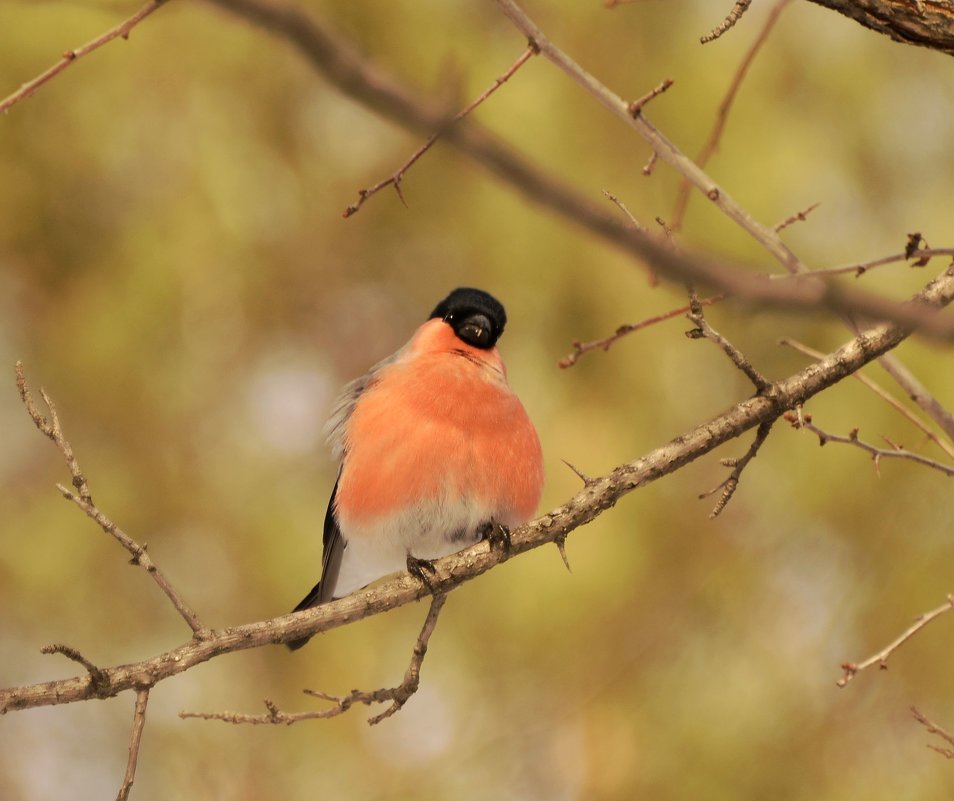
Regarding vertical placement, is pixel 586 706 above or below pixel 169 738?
below

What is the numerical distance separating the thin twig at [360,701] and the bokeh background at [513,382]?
7.51 ft

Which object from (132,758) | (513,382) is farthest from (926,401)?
(513,382)

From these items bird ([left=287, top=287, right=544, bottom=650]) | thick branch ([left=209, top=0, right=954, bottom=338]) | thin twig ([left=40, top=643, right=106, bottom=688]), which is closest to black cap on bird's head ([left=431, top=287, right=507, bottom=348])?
bird ([left=287, top=287, right=544, bottom=650])

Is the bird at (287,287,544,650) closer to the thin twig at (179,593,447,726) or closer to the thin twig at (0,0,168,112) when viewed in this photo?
the thin twig at (179,593,447,726)

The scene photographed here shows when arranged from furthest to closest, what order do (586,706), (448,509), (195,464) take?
1. (195,464)
2. (586,706)
3. (448,509)

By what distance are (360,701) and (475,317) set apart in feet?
5.49

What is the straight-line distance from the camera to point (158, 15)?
6.61 meters

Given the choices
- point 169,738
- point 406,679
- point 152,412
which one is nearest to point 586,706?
point 169,738

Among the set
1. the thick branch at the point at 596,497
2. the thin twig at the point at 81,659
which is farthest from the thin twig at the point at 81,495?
the thin twig at the point at 81,659

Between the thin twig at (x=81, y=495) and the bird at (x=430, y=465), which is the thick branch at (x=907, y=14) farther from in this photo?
the thin twig at (x=81, y=495)

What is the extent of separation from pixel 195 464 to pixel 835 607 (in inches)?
143

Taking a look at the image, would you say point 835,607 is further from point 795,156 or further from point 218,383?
point 218,383

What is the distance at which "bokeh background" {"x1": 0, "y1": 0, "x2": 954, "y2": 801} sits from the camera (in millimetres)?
5117

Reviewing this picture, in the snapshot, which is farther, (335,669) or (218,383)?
(218,383)
